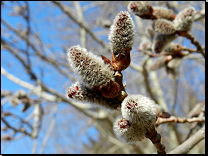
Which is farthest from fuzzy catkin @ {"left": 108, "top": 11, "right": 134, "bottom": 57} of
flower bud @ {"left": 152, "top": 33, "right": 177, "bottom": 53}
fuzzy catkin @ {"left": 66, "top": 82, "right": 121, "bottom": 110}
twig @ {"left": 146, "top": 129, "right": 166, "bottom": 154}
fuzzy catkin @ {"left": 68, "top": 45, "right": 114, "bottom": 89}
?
flower bud @ {"left": 152, "top": 33, "right": 177, "bottom": 53}

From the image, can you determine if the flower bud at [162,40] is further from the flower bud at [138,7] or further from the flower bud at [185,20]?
the flower bud at [138,7]

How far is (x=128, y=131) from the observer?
71cm

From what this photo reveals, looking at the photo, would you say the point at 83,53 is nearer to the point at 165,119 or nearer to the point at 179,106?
the point at 165,119

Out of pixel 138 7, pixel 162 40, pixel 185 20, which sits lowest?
pixel 162 40

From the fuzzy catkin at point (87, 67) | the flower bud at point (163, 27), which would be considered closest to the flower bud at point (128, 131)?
the fuzzy catkin at point (87, 67)

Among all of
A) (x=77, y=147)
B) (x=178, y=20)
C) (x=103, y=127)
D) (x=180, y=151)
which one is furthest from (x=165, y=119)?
(x=77, y=147)

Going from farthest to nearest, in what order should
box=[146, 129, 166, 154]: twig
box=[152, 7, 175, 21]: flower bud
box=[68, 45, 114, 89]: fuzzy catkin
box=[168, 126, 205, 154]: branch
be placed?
box=[152, 7, 175, 21]: flower bud < box=[168, 126, 205, 154]: branch < box=[146, 129, 166, 154]: twig < box=[68, 45, 114, 89]: fuzzy catkin

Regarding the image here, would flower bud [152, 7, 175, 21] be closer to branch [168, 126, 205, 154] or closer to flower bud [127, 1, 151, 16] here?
flower bud [127, 1, 151, 16]

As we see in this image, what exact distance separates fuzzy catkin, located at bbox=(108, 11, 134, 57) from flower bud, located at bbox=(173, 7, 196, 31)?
1.87 feet

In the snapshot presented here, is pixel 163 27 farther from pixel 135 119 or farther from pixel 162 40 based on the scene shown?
pixel 135 119

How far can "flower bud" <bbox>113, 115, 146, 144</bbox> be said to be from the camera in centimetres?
71

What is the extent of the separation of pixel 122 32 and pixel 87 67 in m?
0.21

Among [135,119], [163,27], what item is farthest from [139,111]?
[163,27]

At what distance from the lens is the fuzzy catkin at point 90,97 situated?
28.7 inches
